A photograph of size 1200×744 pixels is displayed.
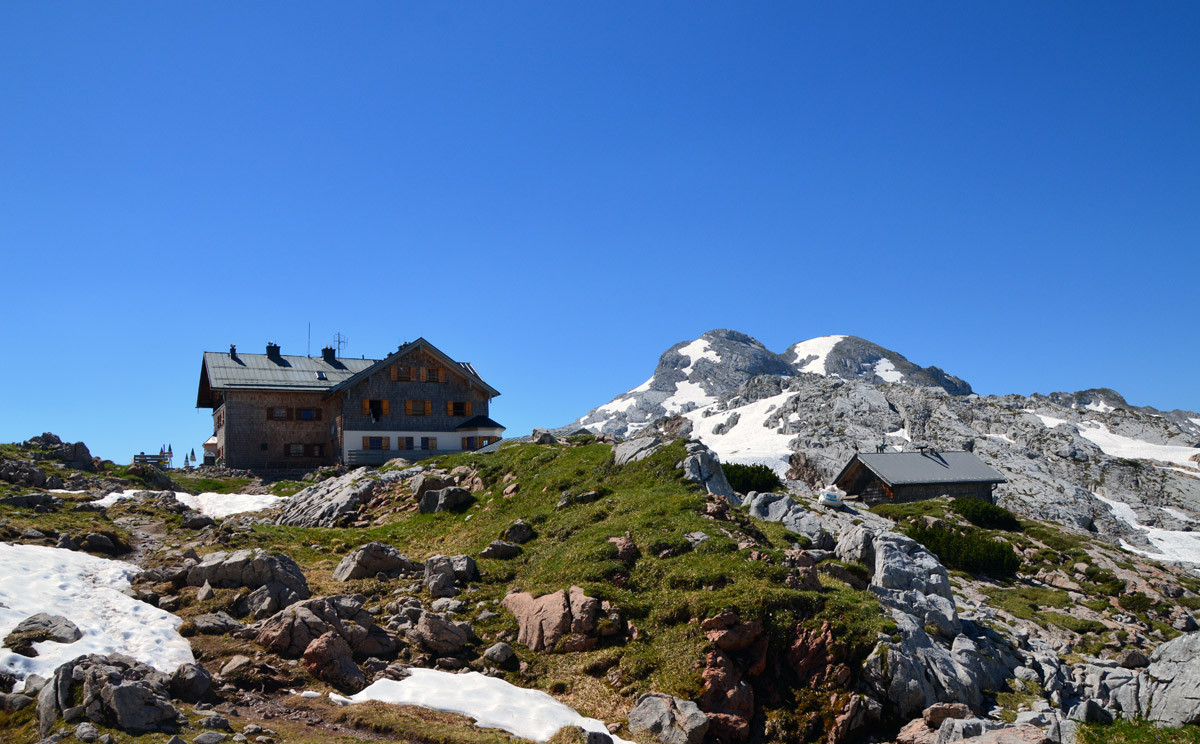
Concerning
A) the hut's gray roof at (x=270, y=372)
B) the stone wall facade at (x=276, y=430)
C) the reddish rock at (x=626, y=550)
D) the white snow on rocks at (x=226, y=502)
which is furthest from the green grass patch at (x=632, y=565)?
the hut's gray roof at (x=270, y=372)

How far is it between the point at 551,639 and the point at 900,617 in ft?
27.2

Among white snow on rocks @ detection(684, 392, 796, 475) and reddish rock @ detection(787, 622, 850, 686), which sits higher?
white snow on rocks @ detection(684, 392, 796, 475)

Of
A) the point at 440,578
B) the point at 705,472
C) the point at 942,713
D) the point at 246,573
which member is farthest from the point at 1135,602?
the point at 246,573

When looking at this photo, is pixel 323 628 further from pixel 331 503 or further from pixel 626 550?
pixel 331 503

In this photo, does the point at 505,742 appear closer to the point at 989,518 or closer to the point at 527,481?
the point at 527,481

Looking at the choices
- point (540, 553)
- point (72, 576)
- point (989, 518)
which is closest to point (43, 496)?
point (72, 576)

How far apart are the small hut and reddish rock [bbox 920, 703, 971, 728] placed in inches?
2035

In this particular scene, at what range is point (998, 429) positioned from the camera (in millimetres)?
120875

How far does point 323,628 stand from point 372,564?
21.3ft

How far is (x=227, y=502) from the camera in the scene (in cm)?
4041

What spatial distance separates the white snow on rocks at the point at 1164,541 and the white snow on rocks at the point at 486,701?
59.5 metres

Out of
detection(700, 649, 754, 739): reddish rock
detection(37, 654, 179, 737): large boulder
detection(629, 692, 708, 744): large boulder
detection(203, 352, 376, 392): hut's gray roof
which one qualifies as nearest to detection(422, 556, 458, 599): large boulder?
detection(629, 692, 708, 744): large boulder

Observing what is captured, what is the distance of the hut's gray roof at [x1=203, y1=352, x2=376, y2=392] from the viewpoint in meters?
57.5

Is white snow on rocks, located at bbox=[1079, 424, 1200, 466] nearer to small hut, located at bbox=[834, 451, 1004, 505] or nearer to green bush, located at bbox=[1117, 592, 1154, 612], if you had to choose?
small hut, located at bbox=[834, 451, 1004, 505]
